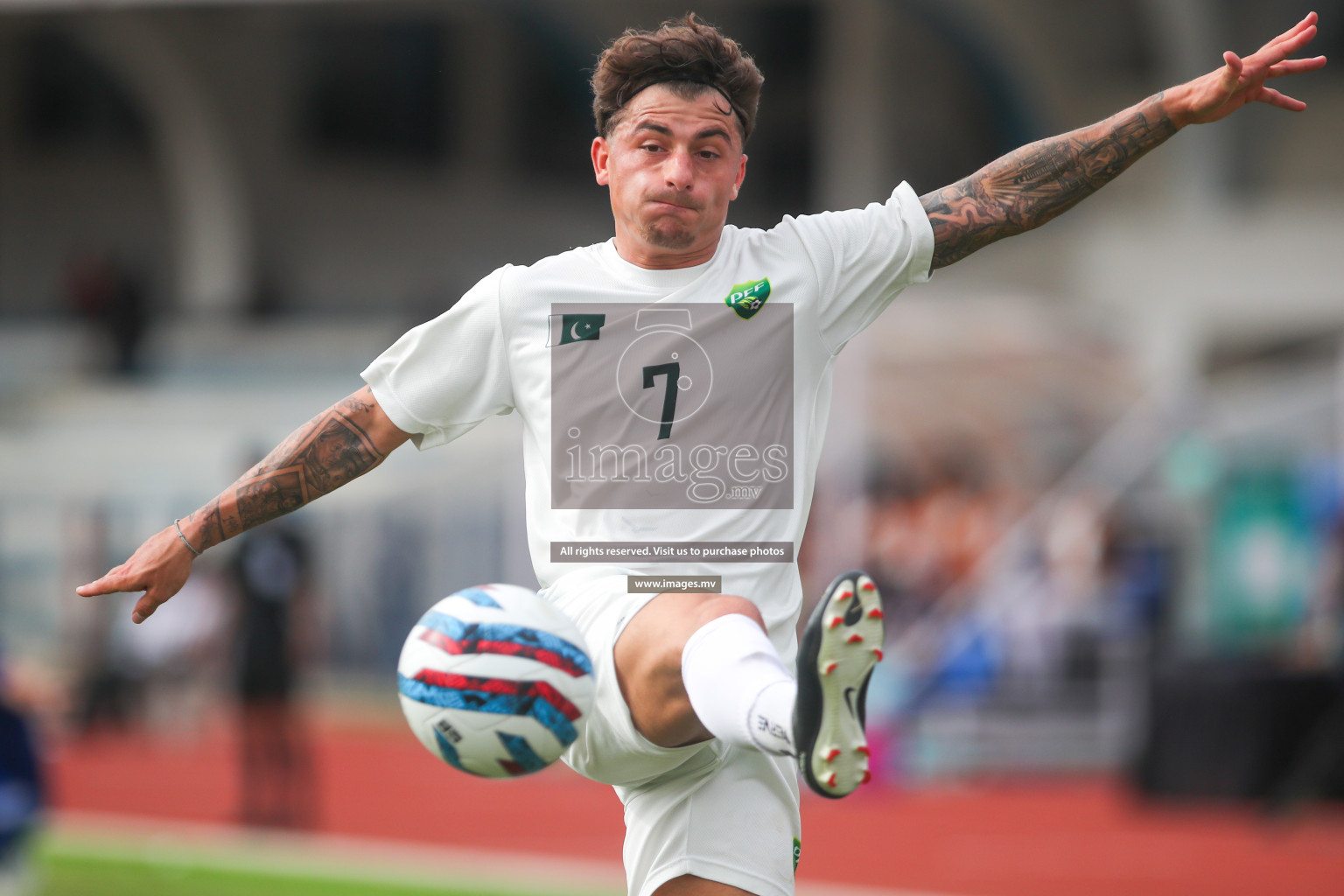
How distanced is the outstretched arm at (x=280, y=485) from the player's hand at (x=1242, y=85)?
1.86m

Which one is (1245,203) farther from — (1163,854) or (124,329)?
(124,329)

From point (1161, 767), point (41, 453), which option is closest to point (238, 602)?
point (1161, 767)

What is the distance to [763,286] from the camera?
3482mm

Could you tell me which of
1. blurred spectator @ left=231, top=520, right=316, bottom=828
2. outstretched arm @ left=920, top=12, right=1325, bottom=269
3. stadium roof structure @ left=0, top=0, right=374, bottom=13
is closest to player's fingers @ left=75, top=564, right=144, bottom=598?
outstretched arm @ left=920, top=12, right=1325, bottom=269

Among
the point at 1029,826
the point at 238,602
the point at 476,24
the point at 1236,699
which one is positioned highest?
the point at 476,24

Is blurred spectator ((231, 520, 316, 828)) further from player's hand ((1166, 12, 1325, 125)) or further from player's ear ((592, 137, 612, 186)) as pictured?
player's hand ((1166, 12, 1325, 125))

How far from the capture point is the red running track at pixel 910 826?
396 inches

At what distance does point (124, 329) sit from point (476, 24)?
7558 mm

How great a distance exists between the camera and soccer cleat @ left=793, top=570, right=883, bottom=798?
2902mm

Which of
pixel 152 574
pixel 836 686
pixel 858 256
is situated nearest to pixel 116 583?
pixel 152 574

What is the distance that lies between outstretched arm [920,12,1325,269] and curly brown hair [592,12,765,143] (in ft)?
1.70

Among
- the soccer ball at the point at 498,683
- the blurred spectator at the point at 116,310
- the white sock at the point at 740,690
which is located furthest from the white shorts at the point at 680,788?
the blurred spectator at the point at 116,310

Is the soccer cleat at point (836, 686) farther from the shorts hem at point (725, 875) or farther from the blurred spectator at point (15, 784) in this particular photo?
the blurred spectator at point (15, 784)

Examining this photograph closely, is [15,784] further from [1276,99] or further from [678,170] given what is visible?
[1276,99]
